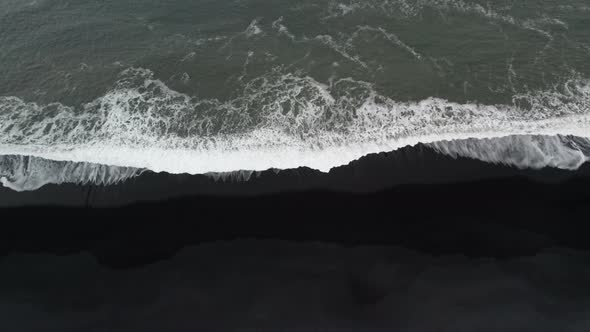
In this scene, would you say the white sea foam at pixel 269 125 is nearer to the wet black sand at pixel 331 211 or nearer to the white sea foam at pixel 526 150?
the white sea foam at pixel 526 150

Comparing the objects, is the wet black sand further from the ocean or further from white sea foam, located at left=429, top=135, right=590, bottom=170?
the ocean

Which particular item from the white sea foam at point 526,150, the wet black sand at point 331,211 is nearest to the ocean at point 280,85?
the white sea foam at point 526,150

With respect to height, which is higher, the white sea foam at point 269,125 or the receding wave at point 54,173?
the white sea foam at point 269,125

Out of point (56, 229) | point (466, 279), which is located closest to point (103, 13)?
point (56, 229)

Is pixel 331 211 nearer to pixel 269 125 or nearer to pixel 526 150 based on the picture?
pixel 269 125

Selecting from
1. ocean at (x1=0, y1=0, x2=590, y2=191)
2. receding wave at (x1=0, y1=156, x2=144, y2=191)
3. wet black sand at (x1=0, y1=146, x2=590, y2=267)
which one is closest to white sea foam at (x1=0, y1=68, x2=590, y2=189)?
ocean at (x1=0, y1=0, x2=590, y2=191)

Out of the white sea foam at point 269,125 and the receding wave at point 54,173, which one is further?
the white sea foam at point 269,125

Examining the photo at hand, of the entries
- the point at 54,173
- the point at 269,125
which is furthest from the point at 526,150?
the point at 54,173

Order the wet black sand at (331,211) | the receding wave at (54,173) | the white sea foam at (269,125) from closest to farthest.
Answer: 1. the wet black sand at (331,211)
2. the receding wave at (54,173)
3. the white sea foam at (269,125)
